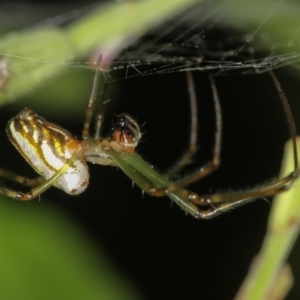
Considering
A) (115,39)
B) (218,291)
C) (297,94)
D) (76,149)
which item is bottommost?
(218,291)

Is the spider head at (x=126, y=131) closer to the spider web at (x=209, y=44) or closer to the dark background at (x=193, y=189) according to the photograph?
the spider web at (x=209, y=44)

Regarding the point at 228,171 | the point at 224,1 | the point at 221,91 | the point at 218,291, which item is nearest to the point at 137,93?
the point at 221,91

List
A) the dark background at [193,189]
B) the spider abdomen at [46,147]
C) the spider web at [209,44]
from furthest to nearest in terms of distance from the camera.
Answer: the dark background at [193,189] → the spider web at [209,44] → the spider abdomen at [46,147]

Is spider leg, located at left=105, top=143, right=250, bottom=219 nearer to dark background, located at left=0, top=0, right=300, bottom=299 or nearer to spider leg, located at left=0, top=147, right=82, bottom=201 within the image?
spider leg, located at left=0, top=147, right=82, bottom=201

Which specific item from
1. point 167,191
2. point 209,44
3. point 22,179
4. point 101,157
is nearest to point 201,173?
point 167,191

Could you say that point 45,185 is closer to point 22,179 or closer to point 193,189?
point 22,179

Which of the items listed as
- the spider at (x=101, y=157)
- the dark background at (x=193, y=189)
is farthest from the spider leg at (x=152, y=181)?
the dark background at (x=193, y=189)

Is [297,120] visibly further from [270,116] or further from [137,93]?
[137,93]
